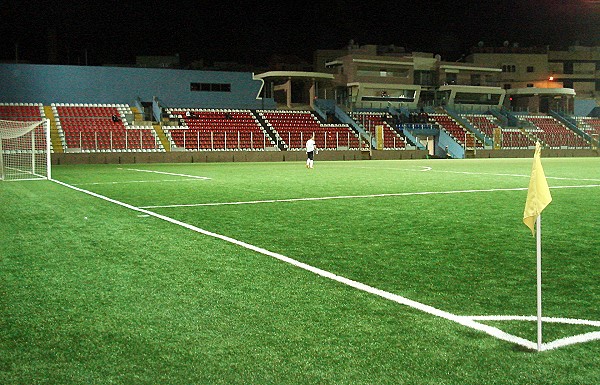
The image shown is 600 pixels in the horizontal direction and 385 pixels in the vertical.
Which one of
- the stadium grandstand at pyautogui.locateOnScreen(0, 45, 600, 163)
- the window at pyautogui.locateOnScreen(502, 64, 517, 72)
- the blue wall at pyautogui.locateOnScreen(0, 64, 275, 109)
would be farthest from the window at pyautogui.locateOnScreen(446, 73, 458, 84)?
the blue wall at pyautogui.locateOnScreen(0, 64, 275, 109)

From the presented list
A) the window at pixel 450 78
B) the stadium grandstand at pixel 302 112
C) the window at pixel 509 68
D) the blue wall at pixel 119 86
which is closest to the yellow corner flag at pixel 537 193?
the stadium grandstand at pixel 302 112

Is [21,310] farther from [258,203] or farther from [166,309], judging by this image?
[258,203]

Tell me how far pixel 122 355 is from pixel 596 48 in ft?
325

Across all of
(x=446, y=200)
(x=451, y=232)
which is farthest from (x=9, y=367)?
(x=446, y=200)

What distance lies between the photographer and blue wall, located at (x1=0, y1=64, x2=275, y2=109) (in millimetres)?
47812

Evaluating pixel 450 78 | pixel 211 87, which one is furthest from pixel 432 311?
pixel 450 78

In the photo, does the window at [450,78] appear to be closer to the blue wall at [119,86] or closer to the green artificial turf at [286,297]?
the blue wall at [119,86]

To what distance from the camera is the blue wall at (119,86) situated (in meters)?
47.8

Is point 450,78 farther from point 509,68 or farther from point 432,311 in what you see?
point 432,311

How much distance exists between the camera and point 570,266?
6535 millimetres

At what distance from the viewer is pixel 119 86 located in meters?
50.6

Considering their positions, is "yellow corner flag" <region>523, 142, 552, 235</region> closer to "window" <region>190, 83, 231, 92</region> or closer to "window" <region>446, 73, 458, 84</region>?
"window" <region>190, 83, 231, 92</region>

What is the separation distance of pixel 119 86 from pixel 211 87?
759 cm

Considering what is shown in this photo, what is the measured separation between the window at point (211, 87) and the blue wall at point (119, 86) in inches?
11.8
